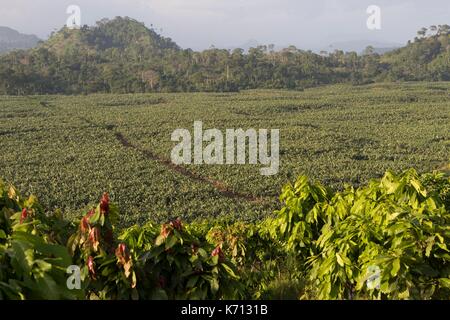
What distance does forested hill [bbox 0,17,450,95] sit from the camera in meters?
93.9

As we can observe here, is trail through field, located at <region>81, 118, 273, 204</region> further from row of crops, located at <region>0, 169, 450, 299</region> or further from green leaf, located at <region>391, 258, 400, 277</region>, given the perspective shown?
green leaf, located at <region>391, 258, 400, 277</region>

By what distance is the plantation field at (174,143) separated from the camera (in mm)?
26688

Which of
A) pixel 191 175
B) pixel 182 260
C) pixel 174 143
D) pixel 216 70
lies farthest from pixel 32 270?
pixel 216 70

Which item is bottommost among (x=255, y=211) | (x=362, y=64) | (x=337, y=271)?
(x=255, y=211)

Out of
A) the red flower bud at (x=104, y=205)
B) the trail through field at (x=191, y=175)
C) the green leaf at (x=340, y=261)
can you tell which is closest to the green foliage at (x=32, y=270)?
the red flower bud at (x=104, y=205)

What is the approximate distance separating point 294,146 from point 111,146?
15.5 m

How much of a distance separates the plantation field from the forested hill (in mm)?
18790

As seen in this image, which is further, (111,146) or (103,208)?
(111,146)

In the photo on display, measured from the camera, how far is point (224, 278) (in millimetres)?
4141

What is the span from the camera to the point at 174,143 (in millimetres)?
41938

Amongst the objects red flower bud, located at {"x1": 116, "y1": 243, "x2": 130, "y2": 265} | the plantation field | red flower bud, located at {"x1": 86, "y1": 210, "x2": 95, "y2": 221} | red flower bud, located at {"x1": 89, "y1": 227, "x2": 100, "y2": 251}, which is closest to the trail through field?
the plantation field

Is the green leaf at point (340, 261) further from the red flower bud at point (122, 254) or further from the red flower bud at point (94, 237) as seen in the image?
the red flower bud at point (94, 237)
